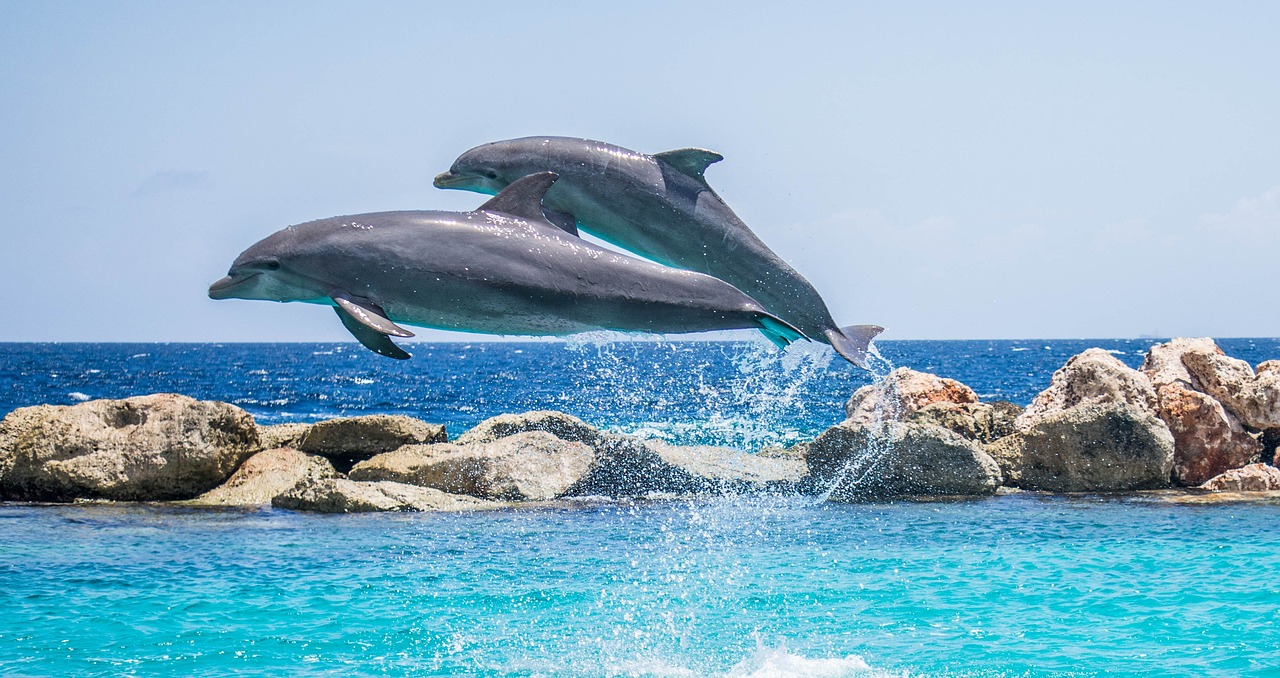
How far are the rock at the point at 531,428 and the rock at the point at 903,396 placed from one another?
429cm

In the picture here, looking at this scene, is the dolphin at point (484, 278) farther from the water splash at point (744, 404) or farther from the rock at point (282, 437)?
the rock at point (282, 437)

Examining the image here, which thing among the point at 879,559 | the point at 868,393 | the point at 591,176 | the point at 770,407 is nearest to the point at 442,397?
the point at 770,407

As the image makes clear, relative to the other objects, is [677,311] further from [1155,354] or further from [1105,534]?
[1155,354]

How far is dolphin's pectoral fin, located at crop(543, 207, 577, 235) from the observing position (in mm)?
4203

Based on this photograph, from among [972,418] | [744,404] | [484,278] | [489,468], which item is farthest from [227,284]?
[744,404]

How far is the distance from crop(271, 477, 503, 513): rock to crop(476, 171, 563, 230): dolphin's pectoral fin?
10.1 meters

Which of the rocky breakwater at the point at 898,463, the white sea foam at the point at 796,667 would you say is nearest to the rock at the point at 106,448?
the rocky breakwater at the point at 898,463

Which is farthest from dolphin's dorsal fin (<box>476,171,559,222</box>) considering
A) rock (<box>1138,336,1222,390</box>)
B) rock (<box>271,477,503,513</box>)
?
rock (<box>1138,336,1222,390</box>)

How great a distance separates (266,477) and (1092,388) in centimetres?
1158

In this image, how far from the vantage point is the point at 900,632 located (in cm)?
901

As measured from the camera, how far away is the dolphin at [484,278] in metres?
3.85

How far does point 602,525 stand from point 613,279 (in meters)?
9.68

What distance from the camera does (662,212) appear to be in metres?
4.35

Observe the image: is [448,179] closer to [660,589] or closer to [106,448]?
[660,589]
